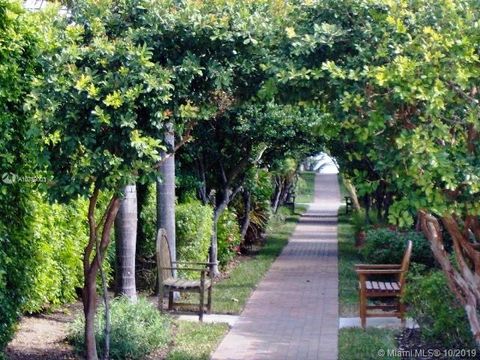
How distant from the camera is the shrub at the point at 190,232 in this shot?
48.7 feet

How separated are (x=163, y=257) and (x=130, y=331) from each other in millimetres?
3129

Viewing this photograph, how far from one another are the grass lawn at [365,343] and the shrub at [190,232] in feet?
14.5

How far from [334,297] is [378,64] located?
7.96 metres

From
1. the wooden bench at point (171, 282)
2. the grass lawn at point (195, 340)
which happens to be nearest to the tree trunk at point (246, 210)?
the wooden bench at point (171, 282)

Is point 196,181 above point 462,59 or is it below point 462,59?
below

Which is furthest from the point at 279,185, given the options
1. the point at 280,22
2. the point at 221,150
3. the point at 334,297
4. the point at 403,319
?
the point at 280,22

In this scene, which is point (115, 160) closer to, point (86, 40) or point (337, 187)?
point (86, 40)

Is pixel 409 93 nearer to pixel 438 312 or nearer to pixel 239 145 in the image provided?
pixel 438 312

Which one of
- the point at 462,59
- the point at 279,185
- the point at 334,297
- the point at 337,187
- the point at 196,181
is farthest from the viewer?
the point at 337,187

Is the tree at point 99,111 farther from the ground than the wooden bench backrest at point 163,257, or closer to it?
farther from the ground

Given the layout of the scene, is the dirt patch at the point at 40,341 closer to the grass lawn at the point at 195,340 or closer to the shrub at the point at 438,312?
the grass lawn at the point at 195,340

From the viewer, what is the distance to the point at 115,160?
23.4 feet

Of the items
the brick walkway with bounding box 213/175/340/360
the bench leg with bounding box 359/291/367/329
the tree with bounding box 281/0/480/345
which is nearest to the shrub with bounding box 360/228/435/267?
the brick walkway with bounding box 213/175/340/360

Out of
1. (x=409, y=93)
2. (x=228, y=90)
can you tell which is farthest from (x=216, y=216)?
(x=409, y=93)
